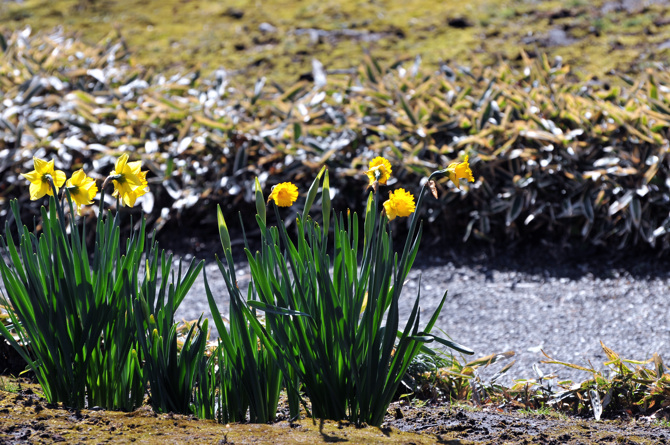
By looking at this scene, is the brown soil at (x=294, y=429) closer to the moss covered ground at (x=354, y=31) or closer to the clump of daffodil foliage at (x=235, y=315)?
the clump of daffodil foliage at (x=235, y=315)

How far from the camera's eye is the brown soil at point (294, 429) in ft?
4.62

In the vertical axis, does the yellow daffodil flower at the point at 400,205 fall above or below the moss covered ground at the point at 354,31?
below

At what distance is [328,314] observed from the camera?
57.3 inches

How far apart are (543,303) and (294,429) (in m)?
1.85

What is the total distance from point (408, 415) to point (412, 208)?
737mm

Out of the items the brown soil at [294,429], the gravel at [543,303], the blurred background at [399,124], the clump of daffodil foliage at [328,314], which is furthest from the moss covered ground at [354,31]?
the clump of daffodil foliage at [328,314]

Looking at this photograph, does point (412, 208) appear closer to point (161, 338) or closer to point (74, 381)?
point (161, 338)

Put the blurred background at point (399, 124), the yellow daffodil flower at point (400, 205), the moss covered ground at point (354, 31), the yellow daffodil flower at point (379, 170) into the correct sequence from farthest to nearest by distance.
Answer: the moss covered ground at point (354, 31) < the blurred background at point (399, 124) < the yellow daffodil flower at point (379, 170) < the yellow daffodil flower at point (400, 205)

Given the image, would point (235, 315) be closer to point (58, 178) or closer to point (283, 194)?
point (283, 194)

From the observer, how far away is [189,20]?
6.87m

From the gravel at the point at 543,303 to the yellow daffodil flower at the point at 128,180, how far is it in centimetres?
129

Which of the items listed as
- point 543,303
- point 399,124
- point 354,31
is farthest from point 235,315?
point 354,31

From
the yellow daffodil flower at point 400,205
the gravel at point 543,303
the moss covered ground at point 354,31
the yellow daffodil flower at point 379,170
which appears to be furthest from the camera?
the moss covered ground at point 354,31

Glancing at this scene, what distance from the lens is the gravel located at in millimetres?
2596
